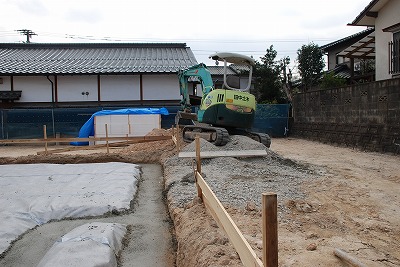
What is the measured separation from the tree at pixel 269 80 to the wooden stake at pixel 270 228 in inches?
796

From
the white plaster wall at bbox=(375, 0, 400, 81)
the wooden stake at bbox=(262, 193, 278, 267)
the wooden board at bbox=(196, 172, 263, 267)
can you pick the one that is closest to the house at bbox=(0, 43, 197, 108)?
the white plaster wall at bbox=(375, 0, 400, 81)

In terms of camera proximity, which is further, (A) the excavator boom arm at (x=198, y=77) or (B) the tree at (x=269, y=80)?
(B) the tree at (x=269, y=80)

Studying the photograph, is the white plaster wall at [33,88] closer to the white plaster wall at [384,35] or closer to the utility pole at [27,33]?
the white plaster wall at [384,35]

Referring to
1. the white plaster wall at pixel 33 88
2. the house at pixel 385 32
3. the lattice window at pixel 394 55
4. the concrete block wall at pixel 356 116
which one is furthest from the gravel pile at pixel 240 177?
the white plaster wall at pixel 33 88

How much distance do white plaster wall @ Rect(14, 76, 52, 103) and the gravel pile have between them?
12.1 m

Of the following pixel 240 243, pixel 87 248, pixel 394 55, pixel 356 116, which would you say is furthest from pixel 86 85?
pixel 240 243

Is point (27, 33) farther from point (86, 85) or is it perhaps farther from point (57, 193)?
point (57, 193)

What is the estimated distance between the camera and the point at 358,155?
415 inches

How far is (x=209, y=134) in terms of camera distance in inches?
375

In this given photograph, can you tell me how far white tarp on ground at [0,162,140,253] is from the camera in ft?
17.0

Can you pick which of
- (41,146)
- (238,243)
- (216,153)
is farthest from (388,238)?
(41,146)

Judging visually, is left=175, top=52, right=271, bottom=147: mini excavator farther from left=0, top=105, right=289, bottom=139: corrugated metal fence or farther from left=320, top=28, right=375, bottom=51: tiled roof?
left=320, top=28, right=375, bottom=51: tiled roof

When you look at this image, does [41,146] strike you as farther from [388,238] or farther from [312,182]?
[388,238]

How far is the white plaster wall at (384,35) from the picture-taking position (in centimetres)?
1215
